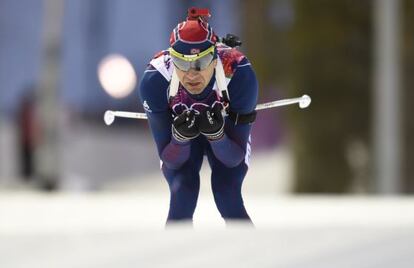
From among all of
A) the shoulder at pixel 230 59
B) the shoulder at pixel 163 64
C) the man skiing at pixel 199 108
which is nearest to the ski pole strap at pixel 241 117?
the man skiing at pixel 199 108

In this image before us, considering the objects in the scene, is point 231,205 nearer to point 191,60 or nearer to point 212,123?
point 212,123

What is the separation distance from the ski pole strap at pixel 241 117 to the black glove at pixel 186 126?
5.9 inches

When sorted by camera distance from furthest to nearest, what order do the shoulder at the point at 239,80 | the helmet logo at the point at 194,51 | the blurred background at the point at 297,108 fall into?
the blurred background at the point at 297,108, the shoulder at the point at 239,80, the helmet logo at the point at 194,51

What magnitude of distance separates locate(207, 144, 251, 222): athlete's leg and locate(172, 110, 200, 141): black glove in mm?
213

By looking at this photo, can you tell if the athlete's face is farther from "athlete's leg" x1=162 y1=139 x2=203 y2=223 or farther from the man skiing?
"athlete's leg" x1=162 y1=139 x2=203 y2=223

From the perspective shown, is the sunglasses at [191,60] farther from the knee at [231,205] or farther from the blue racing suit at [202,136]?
the knee at [231,205]

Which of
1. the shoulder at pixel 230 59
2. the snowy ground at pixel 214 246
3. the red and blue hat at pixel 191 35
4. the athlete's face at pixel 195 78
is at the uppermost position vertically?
the red and blue hat at pixel 191 35

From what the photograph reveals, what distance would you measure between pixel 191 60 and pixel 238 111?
0.25 m

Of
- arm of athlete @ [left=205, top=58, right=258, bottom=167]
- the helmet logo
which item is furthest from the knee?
the helmet logo

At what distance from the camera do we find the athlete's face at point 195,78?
335cm

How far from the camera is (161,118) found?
349 centimetres

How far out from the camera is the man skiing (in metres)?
3.34

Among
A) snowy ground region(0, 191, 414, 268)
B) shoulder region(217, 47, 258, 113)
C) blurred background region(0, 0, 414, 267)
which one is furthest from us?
blurred background region(0, 0, 414, 267)

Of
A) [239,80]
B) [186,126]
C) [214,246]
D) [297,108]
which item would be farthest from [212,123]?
[297,108]
